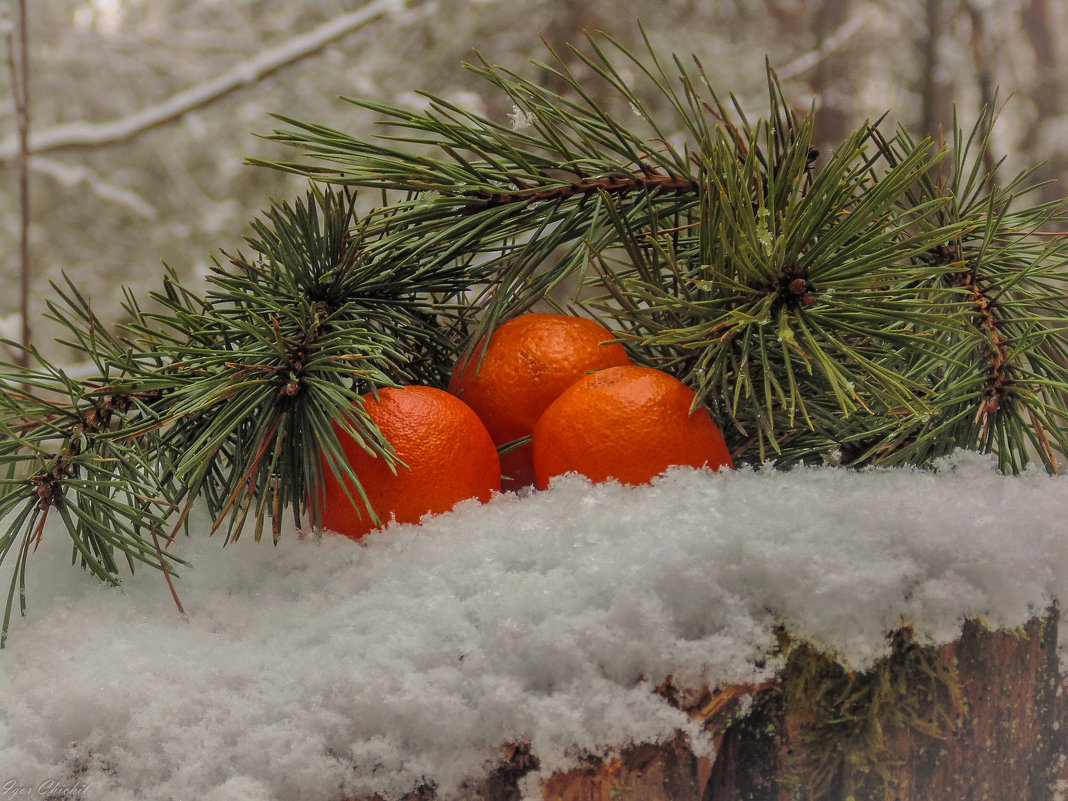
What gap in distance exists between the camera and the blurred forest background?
179 centimetres

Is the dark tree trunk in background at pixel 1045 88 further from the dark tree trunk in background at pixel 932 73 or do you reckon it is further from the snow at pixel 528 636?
the snow at pixel 528 636

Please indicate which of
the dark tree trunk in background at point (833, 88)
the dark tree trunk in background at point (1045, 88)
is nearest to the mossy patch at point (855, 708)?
the dark tree trunk in background at point (1045, 88)

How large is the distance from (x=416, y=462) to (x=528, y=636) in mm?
123

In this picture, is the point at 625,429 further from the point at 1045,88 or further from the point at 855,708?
the point at 1045,88

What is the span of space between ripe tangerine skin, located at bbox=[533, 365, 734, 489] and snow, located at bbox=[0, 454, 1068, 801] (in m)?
0.02

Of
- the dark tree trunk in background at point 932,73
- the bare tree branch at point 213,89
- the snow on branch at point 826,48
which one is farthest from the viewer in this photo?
the bare tree branch at point 213,89

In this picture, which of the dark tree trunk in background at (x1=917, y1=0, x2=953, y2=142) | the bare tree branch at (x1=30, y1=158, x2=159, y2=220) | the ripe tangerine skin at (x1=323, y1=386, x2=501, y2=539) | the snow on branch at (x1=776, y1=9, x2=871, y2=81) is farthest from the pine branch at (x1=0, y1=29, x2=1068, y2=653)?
the bare tree branch at (x1=30, y1=158, x2=159, y2=220)

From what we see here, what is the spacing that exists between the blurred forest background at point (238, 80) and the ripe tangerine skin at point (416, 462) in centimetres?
149

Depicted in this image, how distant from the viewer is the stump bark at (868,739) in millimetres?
323

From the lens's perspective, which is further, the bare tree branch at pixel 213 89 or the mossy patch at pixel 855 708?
the bare tree branch at pixel 213 89

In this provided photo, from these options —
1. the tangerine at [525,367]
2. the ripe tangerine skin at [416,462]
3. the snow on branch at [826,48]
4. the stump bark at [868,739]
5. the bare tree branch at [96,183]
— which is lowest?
the stump bark at [868,739]

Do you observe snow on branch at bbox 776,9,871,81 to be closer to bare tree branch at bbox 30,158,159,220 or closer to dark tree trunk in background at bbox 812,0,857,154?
dark tree trunk in background at bbox 812,0,857,154

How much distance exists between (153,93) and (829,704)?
6.98ft

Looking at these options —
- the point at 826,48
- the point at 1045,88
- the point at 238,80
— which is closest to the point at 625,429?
the point at 1045,88
